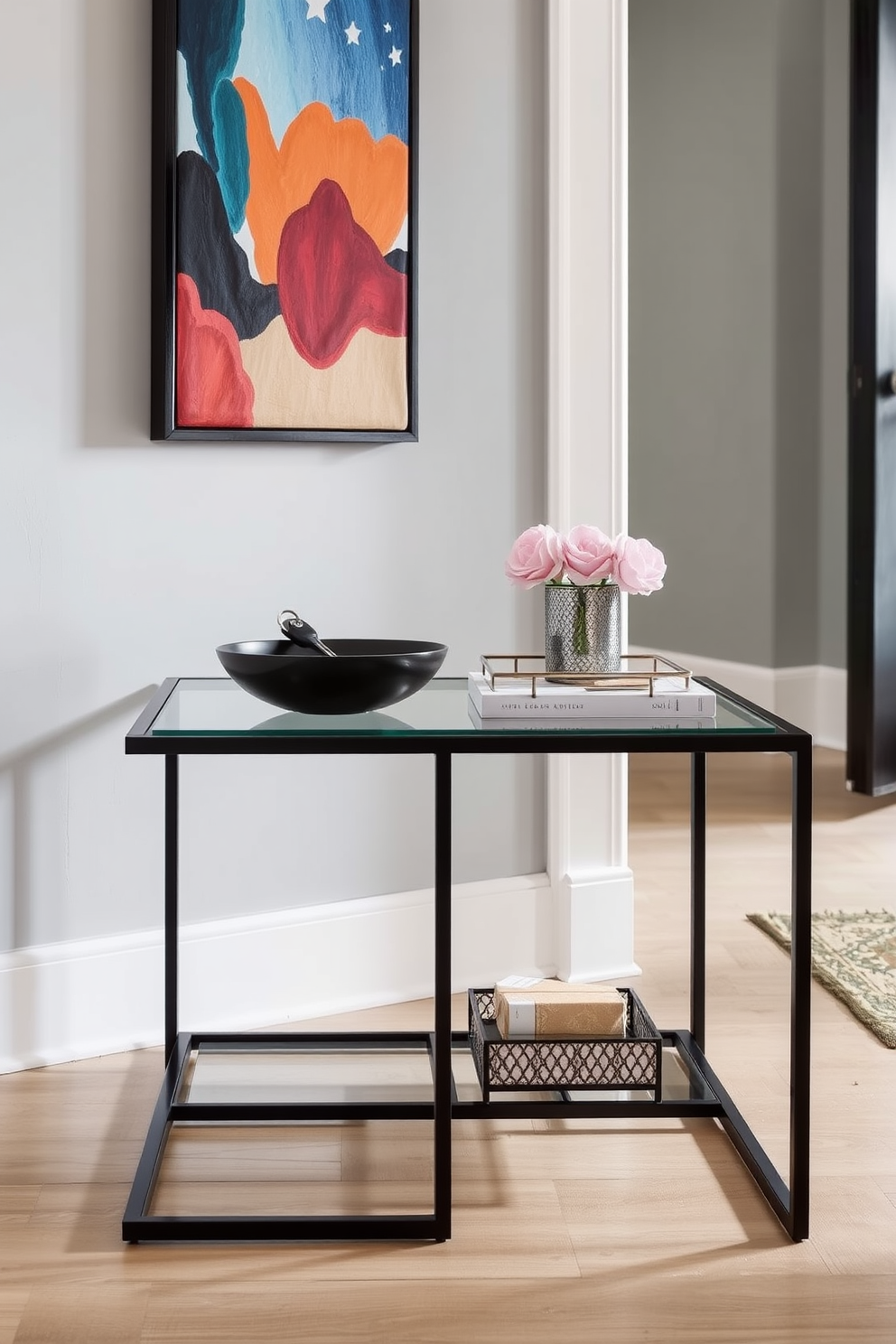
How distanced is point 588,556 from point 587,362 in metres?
0.80

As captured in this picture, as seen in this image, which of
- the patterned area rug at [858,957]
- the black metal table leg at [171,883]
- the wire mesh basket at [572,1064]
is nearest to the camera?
the wire mesh basket at [572,1064]

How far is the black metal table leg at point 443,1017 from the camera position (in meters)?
1.56

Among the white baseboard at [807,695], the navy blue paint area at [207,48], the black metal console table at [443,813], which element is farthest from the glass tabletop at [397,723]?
the white baseboard at [807,695]

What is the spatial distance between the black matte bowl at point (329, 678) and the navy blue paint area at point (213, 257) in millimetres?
719

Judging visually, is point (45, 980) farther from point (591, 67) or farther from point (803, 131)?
point (803, 131)

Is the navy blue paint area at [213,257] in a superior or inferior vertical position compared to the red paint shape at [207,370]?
superior

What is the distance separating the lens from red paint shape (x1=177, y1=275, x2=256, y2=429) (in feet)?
6.88

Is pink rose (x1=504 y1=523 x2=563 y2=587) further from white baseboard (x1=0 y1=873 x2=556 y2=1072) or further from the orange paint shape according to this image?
white baseboard (x1=0 y1=873 x2=556 y2=1072)

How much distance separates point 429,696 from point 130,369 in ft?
2.49

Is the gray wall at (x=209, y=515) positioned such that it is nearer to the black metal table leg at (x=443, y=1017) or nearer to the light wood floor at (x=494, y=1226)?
the light wood floor at (x=494, y=1226)

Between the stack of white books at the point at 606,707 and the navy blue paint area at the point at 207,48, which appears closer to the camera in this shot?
the stack of white books at the point at 606,707

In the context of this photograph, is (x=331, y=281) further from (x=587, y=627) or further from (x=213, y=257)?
(x=587, y=627)

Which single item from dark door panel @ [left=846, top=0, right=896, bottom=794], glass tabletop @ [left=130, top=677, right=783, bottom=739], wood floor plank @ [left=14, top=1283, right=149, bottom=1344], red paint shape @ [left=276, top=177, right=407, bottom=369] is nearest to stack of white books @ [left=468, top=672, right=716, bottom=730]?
glass tabletop @ [left=130, top=677, right=783, bottom=739]

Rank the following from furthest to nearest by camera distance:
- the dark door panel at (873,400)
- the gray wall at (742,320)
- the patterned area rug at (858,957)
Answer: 1. the gray wall at (742,320)
2. the dark door panel at (873,400)
3. the patterned area rug at (858,957)
